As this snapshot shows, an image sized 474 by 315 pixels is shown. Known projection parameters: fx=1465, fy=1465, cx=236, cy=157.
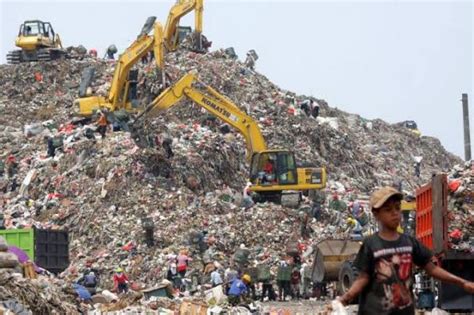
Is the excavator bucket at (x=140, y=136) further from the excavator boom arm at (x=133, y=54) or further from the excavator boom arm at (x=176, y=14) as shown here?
the excavator boom arm at (x=176, y=14)

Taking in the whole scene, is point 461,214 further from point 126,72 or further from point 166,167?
point 126,72

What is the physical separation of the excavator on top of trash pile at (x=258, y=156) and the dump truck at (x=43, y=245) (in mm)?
8063

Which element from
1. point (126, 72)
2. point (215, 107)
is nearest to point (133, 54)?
point (126, 72)

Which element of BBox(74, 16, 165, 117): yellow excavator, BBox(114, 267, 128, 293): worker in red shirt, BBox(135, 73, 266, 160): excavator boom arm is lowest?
BBox(114, 267, 128, 293): worker in red shirt

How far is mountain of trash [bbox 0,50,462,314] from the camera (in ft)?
105

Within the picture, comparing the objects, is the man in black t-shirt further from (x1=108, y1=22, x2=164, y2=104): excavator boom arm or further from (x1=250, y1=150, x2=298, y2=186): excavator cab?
(x1=108, y1=22, x2=164, y2=104): excavator boom arm

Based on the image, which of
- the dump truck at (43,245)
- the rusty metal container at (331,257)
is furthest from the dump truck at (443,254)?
the dump truck at (43,245)

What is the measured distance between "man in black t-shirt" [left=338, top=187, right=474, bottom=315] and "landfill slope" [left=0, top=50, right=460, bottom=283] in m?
22.1

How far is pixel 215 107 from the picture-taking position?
38312mm

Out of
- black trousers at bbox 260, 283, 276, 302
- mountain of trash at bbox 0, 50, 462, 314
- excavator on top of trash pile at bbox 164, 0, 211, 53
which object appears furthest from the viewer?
excavator on top of trash pile at bbox 164, 0, 211, 53

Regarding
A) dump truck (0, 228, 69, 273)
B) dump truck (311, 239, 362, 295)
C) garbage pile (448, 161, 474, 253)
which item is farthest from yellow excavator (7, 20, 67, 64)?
garbage pile (448, 161, 474, 253)

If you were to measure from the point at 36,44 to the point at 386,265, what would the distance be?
4434 cm

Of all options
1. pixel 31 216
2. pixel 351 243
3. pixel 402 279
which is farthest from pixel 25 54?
pixel 402 279

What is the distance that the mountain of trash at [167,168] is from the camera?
31984mm
